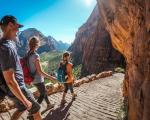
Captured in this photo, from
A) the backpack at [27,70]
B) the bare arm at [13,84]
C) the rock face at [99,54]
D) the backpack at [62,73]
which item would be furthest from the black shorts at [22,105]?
the rock face at [99,54]

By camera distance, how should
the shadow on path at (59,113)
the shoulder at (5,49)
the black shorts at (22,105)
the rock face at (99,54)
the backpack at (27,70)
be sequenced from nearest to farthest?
1. the shoulder at (5,49)
2. the black shorts at (22,105)
3. the backpack at (27,70)
4. the shadow on path at (59,113)
5. the rock face at (99,54)

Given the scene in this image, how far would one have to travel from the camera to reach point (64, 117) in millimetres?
7367

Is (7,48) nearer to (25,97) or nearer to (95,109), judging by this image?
(25,97)

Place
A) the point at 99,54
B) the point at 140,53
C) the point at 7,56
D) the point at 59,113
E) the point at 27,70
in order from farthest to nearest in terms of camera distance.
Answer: the point at 99,54 < the point at 59,113 < the point at 27,70 < the point at 140,53 < the point at 7,56

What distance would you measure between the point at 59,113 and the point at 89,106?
1.17 metres

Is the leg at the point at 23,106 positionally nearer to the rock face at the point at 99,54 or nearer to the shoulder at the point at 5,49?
the shoulder at the point at 5,49

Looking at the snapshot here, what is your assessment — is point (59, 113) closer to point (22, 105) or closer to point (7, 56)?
point (22, 105)

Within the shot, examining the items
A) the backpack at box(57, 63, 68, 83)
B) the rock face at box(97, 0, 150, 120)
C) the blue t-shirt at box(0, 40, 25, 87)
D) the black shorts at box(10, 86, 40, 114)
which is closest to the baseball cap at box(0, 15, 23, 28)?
the blue t-shirt at box(0, 40, 25, 87)

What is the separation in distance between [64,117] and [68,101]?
163 centimetres

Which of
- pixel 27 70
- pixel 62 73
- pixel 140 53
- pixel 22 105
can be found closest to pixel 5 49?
pixel 22 105

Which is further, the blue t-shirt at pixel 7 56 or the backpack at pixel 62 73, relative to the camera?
the backpack at pixel 62 73

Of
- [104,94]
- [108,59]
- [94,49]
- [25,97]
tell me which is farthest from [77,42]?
[25,97]

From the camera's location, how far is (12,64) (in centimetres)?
397

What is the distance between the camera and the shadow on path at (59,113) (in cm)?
732
